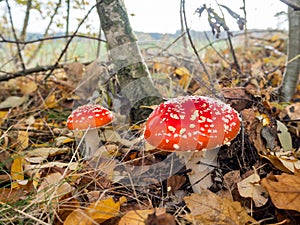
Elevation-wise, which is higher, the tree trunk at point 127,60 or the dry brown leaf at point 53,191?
the tree trunk at point 127,60

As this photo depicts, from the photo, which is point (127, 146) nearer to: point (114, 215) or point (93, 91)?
point (114, 215)

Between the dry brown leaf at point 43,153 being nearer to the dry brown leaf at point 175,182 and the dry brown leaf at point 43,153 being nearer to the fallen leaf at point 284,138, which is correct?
the dry brown leaf at point 175,182

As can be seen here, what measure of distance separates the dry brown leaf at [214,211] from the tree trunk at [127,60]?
1.12 meters

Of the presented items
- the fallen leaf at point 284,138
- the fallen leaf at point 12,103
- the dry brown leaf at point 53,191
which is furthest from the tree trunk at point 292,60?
the fallen leaf at point 12,103

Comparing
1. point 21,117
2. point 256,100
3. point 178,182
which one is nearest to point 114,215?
point 178,182

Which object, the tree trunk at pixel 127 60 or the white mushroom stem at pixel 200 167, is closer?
the white mushroom stem at pixel 200 167

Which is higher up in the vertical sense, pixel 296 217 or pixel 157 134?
pixel 157 134

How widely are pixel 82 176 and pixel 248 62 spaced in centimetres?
346

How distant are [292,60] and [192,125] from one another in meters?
1.35

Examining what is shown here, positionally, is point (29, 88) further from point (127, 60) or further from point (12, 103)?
point (127, 60)

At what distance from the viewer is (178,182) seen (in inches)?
67.9

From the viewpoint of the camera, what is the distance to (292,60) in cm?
242

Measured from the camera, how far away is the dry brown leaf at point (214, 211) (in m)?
1.27

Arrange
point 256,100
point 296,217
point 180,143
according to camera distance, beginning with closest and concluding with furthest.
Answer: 1. point 296,217
2. point 180,143
3. point 256,100
